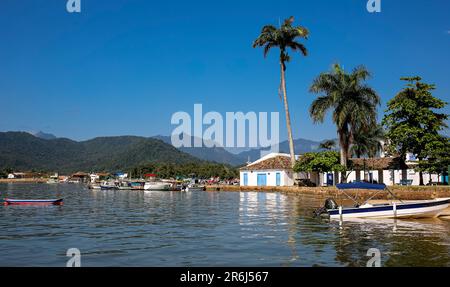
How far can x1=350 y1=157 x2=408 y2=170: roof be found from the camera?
5900 cm

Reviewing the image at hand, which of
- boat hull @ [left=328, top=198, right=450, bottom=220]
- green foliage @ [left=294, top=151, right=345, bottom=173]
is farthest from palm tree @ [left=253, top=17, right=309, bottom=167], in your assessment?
boat hull @ [left=328, top=198, right=450, bottom=220]

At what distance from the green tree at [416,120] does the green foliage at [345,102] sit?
10004 mm

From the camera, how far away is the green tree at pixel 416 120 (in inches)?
1779

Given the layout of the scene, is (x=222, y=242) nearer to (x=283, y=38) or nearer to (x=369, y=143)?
(x=283, y=38)

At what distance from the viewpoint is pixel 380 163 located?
2472 inches

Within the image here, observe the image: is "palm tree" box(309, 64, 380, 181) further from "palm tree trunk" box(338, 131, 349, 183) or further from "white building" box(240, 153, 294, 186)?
"white building" box(240, 153, 294, 186)

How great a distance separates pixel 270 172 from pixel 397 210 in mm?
46572

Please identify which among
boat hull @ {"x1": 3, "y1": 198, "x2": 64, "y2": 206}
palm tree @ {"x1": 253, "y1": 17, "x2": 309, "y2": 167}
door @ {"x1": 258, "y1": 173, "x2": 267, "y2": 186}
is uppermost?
palm tree @ {"x1": 253, "y1": 17, "x2": 309, "y2": 167}

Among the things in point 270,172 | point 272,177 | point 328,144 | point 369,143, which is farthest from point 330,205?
point 328,144

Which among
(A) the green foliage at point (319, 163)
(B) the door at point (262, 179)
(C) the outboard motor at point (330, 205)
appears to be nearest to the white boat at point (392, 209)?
(C) the outboard motor at point (330, 205)

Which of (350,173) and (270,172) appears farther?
(270,172)

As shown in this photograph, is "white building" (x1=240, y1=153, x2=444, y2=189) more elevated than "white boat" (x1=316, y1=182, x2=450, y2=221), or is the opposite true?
"white building" (x1=240, y1=153, x2=444, y2=189)

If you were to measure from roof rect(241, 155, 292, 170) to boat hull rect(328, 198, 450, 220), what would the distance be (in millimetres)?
43807

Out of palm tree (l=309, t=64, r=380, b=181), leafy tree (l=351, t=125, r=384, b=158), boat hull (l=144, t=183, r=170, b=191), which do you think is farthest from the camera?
boat hull (l=144, t=183, r=170, b=191)
